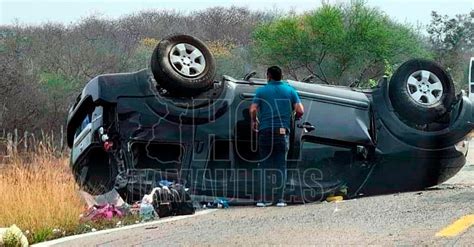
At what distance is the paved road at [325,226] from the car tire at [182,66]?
141 centimetres

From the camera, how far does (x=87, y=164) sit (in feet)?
32.9

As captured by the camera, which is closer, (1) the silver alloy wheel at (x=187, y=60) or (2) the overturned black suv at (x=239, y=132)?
(2) the overturned black suv at (x=239, y=132)

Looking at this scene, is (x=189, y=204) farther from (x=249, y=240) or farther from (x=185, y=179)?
(x=249, y=240)

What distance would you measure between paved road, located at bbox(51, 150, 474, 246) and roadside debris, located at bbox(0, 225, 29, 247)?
0.37 meters

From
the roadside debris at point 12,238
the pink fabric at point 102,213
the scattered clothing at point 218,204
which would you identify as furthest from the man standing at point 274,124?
the roadside debris at point 12,238

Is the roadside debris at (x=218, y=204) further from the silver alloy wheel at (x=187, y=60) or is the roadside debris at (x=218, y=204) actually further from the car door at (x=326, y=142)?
the silver alloy wheel at (x=187, y=60)

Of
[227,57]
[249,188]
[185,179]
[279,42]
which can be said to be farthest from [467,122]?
[227,57]

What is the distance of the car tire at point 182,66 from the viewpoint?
371 inches

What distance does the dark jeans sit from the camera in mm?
9297

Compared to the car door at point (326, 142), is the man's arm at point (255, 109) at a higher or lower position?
higher

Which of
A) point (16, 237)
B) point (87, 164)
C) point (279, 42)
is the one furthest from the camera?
point (279, 42)

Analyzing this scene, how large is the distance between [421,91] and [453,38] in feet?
191

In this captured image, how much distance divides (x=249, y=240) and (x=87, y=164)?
3.84 m

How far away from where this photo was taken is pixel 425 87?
10453 mm
